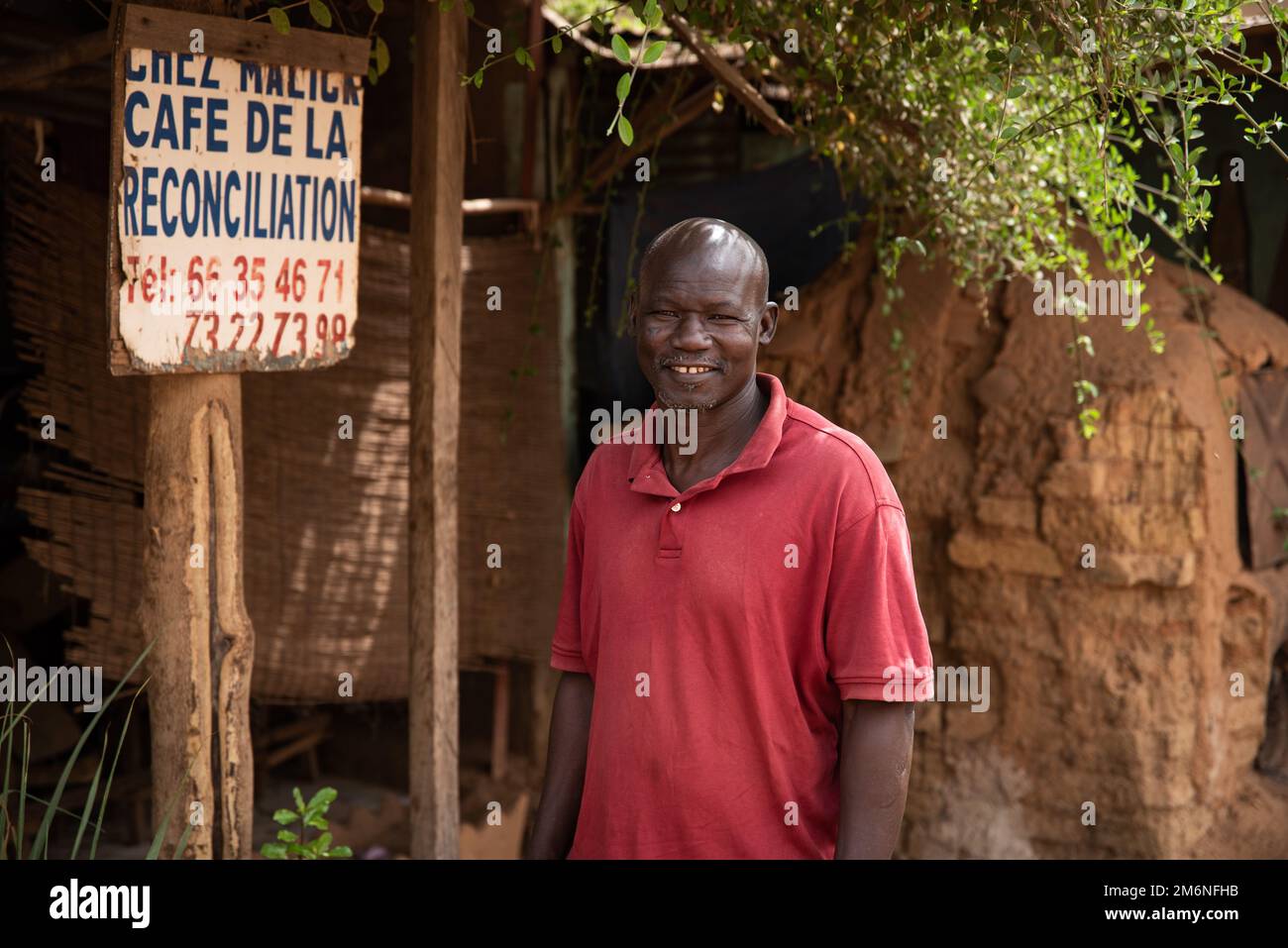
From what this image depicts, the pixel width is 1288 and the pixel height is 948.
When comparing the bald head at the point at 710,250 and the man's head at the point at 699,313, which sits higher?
the bald head at the point at 710,250

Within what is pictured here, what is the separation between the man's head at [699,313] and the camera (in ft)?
7.32

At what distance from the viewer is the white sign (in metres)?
2.98

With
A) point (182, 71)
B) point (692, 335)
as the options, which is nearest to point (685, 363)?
point (692, 335)

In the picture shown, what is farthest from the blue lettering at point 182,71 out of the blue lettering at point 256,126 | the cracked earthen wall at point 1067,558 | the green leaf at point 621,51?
the cracked earthen wall at point 1067,558

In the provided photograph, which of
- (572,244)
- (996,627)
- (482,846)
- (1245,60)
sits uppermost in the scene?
(572,244)

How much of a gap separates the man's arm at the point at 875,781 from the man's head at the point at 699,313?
0.61 metres

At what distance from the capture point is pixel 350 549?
526 centimetres

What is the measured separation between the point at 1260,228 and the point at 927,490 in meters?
1.96

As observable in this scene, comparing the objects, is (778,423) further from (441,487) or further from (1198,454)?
(1198,454)

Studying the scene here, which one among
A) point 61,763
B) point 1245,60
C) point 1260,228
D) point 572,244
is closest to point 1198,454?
point 1260,228

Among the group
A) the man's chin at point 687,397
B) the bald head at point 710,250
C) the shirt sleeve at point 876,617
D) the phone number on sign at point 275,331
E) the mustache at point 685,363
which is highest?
the phone number on sign at point 275,331

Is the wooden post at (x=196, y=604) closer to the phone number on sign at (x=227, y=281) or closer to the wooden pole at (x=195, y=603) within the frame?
the wooden pole at (x=195, y=603)
